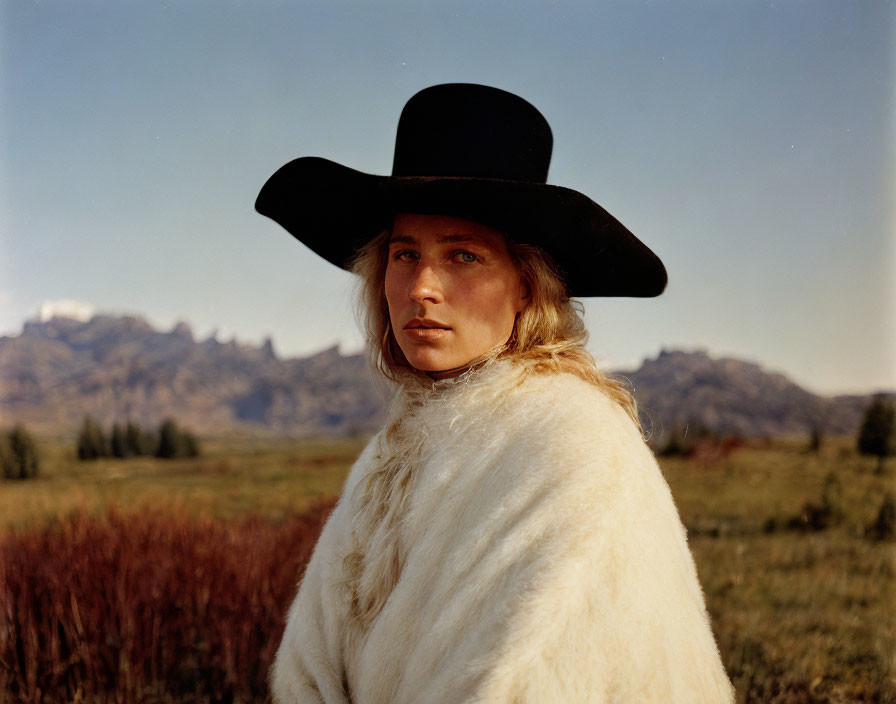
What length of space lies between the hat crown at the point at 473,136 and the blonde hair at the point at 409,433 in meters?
0.26

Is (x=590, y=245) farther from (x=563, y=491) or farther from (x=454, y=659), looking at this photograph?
(x=454, y=659)

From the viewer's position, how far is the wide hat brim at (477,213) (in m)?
1.78

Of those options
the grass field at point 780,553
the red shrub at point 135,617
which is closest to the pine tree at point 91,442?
the grass field at point 780,553

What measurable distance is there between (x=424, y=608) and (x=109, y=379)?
138737mm

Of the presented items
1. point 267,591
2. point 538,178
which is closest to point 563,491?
point 538,178

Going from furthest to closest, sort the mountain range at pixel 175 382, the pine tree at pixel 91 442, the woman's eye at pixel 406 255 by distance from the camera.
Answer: the mountain range at pixel 175 382
the pine tree at pixel 91 442
the woman's eye at pixel 406 255

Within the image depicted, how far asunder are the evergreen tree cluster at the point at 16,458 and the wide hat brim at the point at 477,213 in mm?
13483

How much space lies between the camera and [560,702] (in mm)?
1360

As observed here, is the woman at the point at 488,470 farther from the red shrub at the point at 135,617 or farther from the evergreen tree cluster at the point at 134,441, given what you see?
the evergreen tree cluster at the point at 134,441

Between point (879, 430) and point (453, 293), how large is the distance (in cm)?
1117

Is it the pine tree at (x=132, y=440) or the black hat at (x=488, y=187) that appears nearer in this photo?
the black hat at (x=488, y=187)

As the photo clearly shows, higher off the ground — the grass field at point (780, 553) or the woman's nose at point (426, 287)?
the woman's nose at point (426, 287)

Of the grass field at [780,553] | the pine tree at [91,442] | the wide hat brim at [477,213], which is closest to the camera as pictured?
the wide hat brim at [477,213]

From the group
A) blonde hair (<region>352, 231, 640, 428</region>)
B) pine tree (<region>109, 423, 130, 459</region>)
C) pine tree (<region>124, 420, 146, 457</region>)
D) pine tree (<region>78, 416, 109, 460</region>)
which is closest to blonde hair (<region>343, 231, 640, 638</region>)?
blonde hair (<region>352, 231, 640, 428</region>)
